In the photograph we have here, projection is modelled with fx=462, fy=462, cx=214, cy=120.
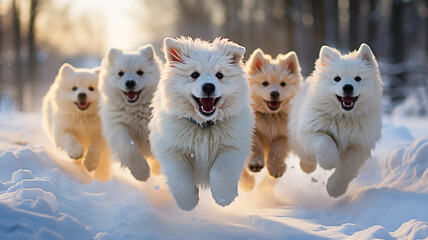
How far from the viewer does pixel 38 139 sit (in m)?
8.02

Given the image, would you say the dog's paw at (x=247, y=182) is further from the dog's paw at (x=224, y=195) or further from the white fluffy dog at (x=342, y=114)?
the dog's paw at (x=224, y=195)

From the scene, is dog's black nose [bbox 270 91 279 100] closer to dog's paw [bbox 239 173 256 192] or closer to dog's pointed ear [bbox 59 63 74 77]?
dog's paw [bbox 239 173 256 192]

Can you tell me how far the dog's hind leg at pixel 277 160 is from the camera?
20.1 feet

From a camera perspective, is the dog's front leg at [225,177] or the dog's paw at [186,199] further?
the dog's paw at [186,199]

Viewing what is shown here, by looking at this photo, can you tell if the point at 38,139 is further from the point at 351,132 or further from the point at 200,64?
the point at 351,132

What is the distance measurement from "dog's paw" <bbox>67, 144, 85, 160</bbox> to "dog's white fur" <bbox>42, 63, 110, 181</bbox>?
206 mm

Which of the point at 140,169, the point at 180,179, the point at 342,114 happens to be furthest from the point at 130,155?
the point at 342,114

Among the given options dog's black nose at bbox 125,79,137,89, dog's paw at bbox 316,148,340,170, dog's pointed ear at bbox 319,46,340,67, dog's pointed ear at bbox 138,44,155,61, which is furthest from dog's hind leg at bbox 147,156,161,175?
dog's pointed ear at bbox 319,46,340,67

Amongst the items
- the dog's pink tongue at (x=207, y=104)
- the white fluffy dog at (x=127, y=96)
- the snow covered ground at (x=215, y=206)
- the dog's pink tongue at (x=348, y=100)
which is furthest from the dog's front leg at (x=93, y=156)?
the dog's pink tongue at (x=348, y=100)

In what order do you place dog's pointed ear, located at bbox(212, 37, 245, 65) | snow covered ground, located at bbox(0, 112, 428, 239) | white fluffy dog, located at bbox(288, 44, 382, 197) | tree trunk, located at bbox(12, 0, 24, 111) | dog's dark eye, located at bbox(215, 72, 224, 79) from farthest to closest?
tree trunk, located at bbox(12, 0, 24, 111), white fluffy dog, located at bbox(288, 44, 382, 197), dog's pointed ear, located at bbox(212, 37, 245, 65), dog's dark eye, located at bbox(215, 72, 224, 79), snow covered ground, located at bbox(0, 112, 428, 239)

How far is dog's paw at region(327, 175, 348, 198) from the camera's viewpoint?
5418 millimetres

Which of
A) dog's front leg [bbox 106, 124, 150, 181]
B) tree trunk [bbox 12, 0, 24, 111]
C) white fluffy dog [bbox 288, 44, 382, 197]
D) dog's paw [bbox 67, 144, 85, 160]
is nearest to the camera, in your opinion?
white fluffy dog [bbox 288, 44, 382, 197]

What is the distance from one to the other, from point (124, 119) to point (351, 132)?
2.79 m

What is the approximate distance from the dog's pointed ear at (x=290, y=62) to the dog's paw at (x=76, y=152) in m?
2.98
